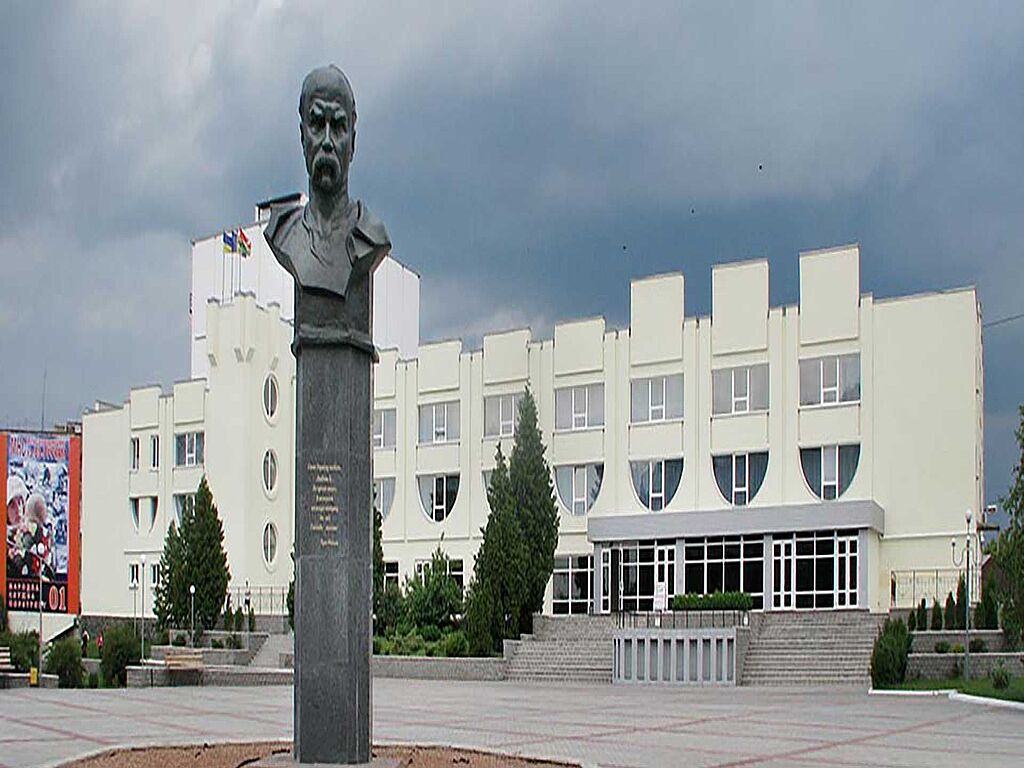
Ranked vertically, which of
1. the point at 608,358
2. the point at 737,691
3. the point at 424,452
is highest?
the point at 608,358

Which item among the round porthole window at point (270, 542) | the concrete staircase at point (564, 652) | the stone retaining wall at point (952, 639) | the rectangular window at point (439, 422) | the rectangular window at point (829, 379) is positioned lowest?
the concrete staircase at point (564, 652)

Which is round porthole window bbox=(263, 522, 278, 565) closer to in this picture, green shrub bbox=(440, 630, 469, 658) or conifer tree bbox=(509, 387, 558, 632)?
conifer tree bbox=(509, 387, 558, 632)

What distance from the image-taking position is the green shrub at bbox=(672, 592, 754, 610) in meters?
39.3

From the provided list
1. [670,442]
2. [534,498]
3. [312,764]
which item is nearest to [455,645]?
[534,498]

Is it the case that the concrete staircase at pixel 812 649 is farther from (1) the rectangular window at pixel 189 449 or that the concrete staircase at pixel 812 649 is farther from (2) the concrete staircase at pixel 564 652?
(1) the rectangular window at pixel 189 449

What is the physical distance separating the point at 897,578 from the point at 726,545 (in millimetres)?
5485

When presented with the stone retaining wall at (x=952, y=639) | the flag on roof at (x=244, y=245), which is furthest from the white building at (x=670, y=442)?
the stone retaining wall at (x=952, y=639)

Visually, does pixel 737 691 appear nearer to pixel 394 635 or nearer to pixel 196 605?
pixel 394 635

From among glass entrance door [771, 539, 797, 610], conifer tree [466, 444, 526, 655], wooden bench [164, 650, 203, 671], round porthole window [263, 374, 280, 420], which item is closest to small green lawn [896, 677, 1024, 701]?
glass entrance door [771, 539, 797, 610]

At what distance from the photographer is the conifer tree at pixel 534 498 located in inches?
1673

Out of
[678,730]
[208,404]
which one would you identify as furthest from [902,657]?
[208,404]

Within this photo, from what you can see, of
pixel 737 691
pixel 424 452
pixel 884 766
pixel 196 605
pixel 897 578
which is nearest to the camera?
pixel 884 766

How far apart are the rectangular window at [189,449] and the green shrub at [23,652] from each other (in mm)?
20864

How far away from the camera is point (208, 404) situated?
2162 inches
